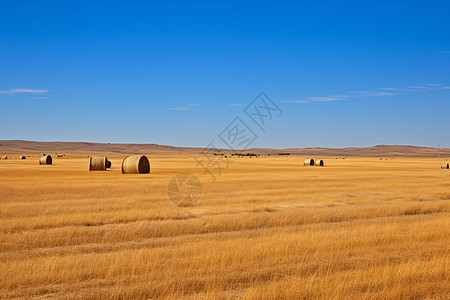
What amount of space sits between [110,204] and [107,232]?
5.50 meters

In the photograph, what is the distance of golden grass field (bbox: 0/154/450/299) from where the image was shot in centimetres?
700

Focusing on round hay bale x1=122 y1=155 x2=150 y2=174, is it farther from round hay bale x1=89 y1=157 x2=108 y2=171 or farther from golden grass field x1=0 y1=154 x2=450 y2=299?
golden grass field x1=0 y1=154 x2=450 y2=299

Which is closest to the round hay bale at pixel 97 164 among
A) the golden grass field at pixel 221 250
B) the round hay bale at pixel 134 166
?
the round hay bale at pixel 134 166

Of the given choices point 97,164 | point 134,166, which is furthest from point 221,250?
point 97,164

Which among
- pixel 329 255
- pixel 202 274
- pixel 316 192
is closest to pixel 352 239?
pixel 329 255

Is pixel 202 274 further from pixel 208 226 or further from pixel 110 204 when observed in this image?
pixel 110 204

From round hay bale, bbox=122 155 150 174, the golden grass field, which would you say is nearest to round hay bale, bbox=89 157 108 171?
round hay bale, bbox=122 155 150 174

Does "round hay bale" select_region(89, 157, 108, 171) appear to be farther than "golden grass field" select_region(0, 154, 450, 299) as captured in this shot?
Yes

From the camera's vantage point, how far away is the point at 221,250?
365 inches

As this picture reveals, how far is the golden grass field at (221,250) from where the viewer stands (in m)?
7.00

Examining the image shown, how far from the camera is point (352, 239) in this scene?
10586 millimetres

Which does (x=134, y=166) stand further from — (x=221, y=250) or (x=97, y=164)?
(x=221, y=250)

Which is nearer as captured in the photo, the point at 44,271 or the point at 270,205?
the point at 44,271

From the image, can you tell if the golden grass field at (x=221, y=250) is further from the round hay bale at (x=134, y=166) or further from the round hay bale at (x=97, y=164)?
the round hay bale at (x=97, y=164)
